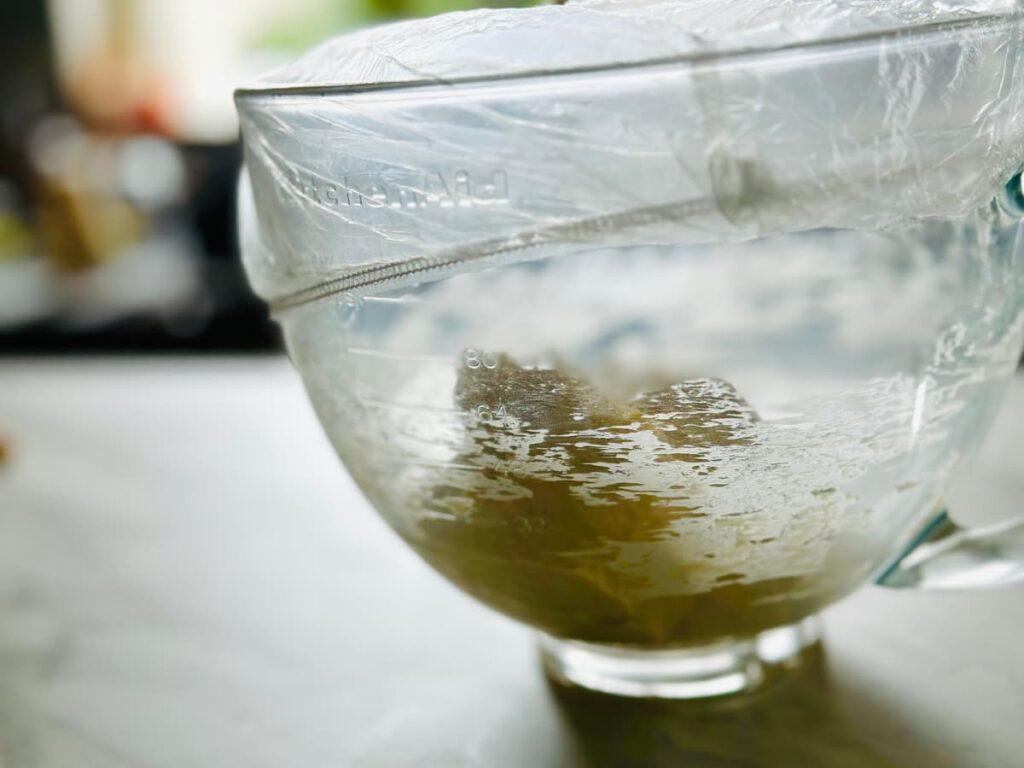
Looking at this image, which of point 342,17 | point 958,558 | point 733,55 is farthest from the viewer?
point 342,17

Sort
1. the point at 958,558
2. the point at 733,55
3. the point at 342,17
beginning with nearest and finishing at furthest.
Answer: the point at 733,55
the point at 958,558
the point at 342,17

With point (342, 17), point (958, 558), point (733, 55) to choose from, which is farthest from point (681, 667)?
point (342, 17)

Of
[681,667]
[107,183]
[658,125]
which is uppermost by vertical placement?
[658,125]

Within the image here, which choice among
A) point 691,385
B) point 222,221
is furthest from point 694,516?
point 222,221

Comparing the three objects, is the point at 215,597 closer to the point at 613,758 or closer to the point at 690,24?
the point at 613,758

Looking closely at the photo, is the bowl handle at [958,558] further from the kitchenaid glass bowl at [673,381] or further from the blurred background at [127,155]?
the blurred background at [127,155]

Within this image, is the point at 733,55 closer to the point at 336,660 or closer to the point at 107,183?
the point at 336,660
